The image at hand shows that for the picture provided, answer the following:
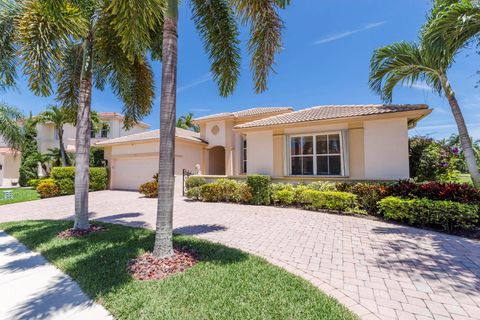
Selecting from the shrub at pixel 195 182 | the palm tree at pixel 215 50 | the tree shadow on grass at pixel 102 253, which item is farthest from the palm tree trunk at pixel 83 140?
the shrub at pixel 195 182

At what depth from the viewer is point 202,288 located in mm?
3588

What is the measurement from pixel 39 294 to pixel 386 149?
1243 centimetres

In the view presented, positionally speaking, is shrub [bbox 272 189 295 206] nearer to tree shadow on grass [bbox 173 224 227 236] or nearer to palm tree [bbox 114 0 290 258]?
tree shadow on grass [bbox 173 224 227 236]

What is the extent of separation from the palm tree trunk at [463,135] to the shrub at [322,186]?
484cm

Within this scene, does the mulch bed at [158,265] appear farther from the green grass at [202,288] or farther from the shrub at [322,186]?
the shrub at [322,186]

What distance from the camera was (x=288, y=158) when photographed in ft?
41.1

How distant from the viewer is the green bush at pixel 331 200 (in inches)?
364

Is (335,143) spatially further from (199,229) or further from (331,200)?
(199,229)

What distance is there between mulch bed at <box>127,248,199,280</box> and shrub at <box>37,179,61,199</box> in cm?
1654

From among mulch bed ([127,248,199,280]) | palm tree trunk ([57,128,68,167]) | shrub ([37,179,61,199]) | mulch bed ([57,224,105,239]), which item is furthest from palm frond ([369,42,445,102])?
palm tree trunk ([57,128,68,167])

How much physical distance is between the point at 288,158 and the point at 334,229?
586 centimetres

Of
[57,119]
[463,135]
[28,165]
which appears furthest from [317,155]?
[28,165]

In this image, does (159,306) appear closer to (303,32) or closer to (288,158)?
(288,158)

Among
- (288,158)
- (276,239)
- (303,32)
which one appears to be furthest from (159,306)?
(303,32)
